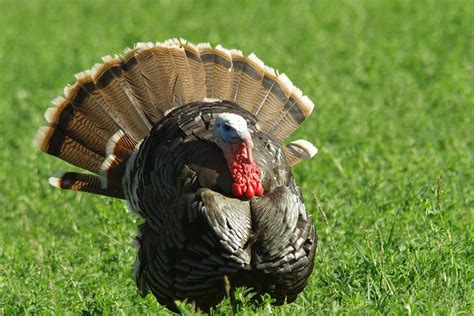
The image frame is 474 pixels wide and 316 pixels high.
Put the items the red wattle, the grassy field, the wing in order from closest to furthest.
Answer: the wing
the red wattle
the grassy field

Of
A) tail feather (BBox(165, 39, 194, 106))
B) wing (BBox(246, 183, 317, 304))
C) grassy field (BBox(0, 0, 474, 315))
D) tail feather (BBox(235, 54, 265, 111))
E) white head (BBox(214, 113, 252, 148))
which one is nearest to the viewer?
wing (BBox(246, 183, 317, 304))

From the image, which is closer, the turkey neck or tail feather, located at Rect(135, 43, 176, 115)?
the turkey neck

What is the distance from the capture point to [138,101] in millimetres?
6121

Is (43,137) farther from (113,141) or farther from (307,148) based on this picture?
(307,148)

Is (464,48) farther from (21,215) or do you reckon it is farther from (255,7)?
(21,215)

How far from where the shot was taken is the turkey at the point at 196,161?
4809 millimetres

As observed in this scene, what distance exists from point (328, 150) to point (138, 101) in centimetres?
226

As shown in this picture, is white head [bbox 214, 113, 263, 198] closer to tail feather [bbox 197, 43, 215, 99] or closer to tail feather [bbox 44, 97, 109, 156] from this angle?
tail feather [bbox 197, 43, 215, 99]

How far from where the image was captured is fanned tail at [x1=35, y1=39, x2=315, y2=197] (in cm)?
608

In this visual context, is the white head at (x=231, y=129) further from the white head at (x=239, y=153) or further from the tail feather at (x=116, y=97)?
the tail feather at (x=116, y=97)

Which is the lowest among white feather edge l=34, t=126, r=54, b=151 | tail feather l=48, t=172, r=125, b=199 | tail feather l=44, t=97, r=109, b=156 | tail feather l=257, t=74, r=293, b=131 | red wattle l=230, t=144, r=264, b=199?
tail feather l=48, t=172, r=125, b=199

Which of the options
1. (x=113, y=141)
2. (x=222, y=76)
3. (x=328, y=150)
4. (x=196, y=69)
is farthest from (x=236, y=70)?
(x=328, y=150)

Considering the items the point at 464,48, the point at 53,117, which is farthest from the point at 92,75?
the point at 464,48

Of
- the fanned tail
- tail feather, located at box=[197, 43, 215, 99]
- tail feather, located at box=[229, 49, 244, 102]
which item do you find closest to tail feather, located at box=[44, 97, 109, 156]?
the fanned tail
